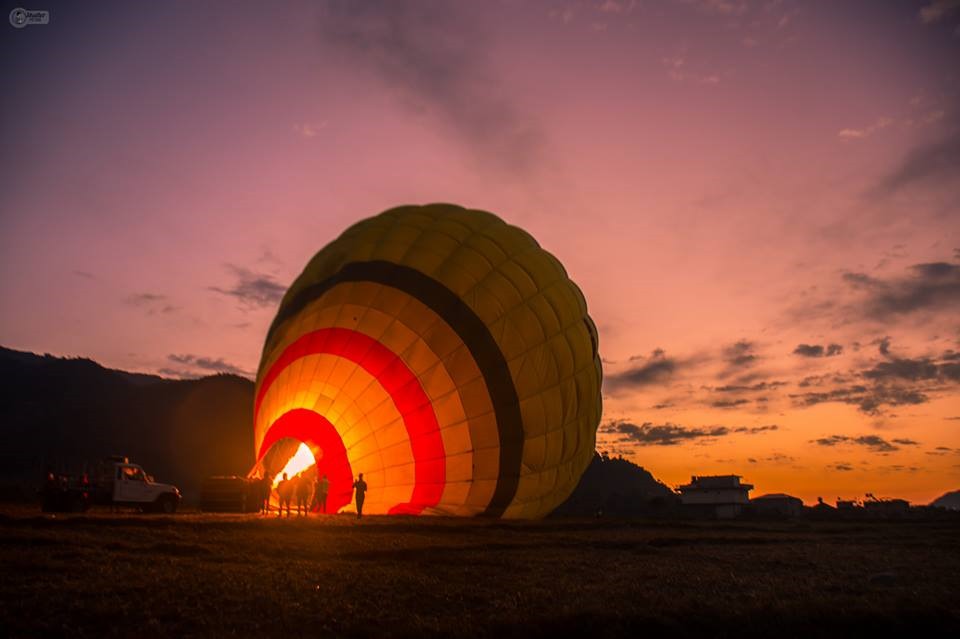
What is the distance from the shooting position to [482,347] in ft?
51.8

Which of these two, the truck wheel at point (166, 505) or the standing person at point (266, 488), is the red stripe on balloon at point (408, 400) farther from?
the truck wheel at point (166, 505)

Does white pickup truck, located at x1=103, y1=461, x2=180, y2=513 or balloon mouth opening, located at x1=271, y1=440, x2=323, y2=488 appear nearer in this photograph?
balloon mouth opening, located at x1=271, y1=440, x2=323, y2=488

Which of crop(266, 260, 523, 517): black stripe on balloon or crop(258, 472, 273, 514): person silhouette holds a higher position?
crop(266, 260, 523, 517): black stripe on balloon

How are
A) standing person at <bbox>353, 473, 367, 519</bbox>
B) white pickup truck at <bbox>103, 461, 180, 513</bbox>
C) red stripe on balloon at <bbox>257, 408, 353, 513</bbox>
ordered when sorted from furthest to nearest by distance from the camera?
1. white pickup truck at <bbox>103, 461, 180, 513</bbox>
2. red stripe on balloon at <bbox>257, 408, 353, 513</bbox>
3. standing person at <bbox>353, 473, 367, 519</bbox>

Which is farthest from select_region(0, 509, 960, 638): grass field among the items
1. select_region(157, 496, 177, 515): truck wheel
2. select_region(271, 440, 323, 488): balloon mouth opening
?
select_region(157, 496, 177, 515): truck wheel

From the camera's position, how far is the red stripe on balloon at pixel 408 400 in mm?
15672

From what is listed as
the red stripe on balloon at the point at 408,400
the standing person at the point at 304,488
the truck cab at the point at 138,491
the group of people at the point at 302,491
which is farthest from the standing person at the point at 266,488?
the truck cab at the point at 138,491

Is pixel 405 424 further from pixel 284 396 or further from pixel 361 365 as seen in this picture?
pixel 284 396

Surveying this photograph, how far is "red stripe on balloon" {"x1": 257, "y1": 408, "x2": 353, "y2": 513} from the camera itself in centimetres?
1597

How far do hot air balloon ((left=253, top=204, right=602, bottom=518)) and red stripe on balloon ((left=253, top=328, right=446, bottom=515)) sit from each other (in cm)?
3

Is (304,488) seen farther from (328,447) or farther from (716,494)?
(716,494)

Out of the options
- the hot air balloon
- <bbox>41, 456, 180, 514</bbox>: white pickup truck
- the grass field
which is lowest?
the grass field

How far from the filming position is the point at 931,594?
331 inches

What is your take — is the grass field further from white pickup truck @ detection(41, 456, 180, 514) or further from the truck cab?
the truck cab
